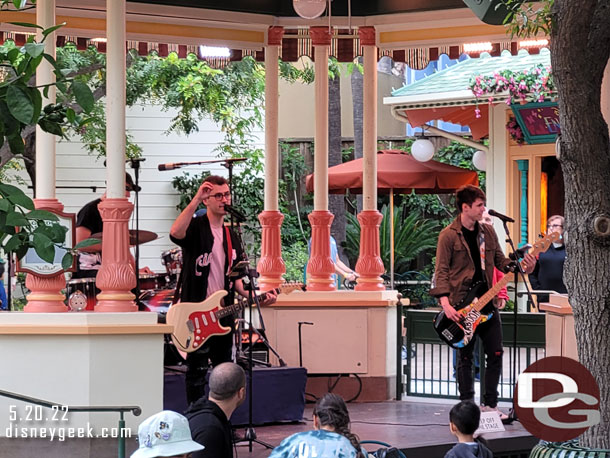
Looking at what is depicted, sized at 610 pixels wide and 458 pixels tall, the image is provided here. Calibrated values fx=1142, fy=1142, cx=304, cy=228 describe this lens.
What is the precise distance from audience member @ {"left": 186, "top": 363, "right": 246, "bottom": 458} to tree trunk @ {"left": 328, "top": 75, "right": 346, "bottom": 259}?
15.8 m

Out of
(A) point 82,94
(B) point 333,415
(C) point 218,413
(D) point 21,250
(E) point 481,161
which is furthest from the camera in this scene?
(E) point 481,161

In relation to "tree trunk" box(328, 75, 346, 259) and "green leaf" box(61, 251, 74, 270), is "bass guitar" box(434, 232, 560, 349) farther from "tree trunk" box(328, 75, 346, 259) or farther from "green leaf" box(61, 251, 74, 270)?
"tree trunk" box(328, 75, 346, 259)

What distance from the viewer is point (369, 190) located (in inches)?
457

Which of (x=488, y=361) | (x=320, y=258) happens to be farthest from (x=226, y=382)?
(x=320, y=258)

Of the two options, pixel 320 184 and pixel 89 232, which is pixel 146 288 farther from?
pixel 89 232

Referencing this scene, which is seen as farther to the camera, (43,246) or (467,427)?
(467,427)

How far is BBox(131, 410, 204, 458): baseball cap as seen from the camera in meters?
4.32

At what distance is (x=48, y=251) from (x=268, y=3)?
8337 mm

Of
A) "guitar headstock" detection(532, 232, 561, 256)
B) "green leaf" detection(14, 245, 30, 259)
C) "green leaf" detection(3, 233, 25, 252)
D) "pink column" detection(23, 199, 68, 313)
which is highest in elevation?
"green leaf" detection(3, 233, 25, 252)

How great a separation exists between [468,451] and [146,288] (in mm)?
5932

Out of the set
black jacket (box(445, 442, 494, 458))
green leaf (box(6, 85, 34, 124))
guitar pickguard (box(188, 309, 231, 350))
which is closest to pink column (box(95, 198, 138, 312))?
guitar pickguard (box(188, 309, 231, 350))

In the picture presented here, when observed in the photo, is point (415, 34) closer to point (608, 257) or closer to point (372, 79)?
point (372, 79)

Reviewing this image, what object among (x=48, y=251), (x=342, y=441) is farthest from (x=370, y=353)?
(x=48, y=251)

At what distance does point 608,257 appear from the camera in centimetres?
670
